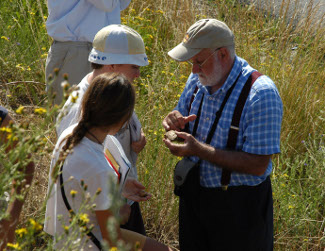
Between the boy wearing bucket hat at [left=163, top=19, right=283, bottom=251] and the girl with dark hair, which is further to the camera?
the boy wearing bucket hat at [left=163, top=19, right=283, bottom=251]

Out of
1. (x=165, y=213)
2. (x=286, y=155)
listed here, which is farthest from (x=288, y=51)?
(x=165, y=213)

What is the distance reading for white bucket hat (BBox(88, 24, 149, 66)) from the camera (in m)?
2.93

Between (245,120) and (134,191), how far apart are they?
2.30 feet

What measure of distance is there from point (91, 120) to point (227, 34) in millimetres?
948

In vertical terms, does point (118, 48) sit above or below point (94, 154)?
above

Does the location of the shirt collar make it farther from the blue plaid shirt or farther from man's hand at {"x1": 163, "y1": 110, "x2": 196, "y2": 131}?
man's hand at {"x1": 163, "y1": 110, "x2": 196, "y2": 131}

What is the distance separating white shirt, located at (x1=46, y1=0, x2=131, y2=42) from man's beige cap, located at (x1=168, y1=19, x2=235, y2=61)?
1224mm

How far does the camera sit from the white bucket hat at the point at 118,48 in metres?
2.93

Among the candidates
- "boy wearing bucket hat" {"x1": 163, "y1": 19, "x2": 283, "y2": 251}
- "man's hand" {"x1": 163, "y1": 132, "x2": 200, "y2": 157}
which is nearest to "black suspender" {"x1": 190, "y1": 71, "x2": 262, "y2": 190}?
"boy wearing bucket hat" {"x1": 163, "y1": 19, "x2": 283, "y2": 251}

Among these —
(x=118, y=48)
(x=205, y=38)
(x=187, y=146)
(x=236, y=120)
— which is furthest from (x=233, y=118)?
(x=118, y=48)

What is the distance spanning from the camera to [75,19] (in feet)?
13.0

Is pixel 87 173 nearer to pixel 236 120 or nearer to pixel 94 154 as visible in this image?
pixel 94 154

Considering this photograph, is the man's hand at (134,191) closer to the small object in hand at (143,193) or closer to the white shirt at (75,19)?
the small object in hand at (143,193)

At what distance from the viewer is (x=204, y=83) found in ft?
9.43
